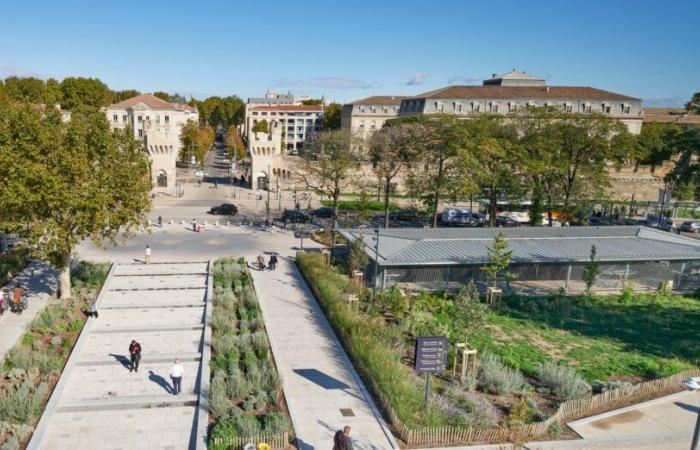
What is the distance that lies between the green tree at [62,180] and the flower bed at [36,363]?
1.96m

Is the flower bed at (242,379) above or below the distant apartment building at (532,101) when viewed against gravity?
below

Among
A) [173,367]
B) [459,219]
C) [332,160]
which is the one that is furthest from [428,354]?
[459,219]

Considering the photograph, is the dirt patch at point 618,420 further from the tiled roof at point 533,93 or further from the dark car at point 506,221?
the tiled roof at point 533,93

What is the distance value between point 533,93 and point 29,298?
262ft

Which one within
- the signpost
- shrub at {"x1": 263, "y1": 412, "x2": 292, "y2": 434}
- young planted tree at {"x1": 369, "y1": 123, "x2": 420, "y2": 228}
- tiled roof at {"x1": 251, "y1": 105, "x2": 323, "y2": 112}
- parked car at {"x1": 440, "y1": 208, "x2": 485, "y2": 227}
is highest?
tiled roof at {"x1": 251, "y1": 105, "x2": 323, "y2": 112}

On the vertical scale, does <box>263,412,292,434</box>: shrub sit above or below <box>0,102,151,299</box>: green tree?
below

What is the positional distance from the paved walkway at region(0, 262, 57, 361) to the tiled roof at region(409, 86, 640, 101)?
237 feet

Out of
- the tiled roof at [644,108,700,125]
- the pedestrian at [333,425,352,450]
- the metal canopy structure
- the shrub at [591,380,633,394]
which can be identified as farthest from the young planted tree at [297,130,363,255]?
the tiled roof at [644,108,700,125]

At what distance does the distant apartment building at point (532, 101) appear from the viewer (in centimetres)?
8394

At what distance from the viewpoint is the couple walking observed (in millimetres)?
15445

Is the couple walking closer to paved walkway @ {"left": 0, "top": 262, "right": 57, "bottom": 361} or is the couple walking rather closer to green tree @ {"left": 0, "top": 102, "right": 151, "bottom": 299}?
paved walkway @ {"left": 0, "top": 262, "right": 57, "bottom": 361}

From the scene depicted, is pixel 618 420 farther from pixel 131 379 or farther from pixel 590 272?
pixel 131 379

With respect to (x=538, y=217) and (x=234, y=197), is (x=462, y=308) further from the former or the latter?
(x=234, y=197)

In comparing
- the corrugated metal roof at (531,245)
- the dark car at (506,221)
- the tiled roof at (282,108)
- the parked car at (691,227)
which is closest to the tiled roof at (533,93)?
the parked car at (691,227)
